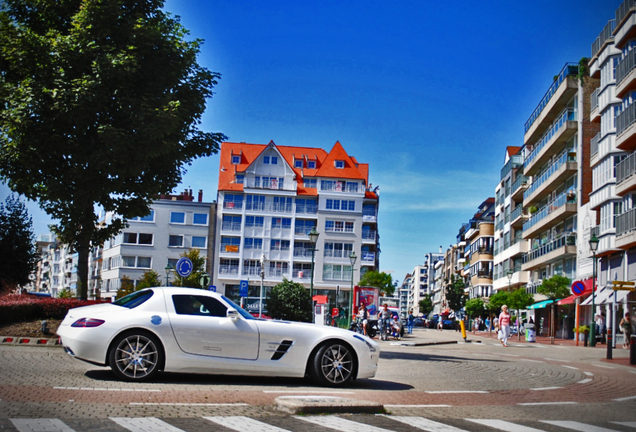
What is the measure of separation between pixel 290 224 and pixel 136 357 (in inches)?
2814

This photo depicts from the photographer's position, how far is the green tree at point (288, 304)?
3981 centimetres

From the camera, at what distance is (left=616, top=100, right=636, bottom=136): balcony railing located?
118ft

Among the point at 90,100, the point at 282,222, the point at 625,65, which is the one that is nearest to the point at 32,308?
the point at 90,100

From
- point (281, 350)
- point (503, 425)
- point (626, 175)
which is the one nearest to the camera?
point (503, 425)

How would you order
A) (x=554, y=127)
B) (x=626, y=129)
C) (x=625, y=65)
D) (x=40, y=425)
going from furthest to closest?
1. (x=554, y=127)
2. (x=625, y=65)
3. (x=626, y=129)
4. (x=40, y=425)

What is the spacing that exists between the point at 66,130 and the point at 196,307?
34.2ft

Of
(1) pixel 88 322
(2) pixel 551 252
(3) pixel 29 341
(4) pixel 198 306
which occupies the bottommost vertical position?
(3) pixel 29 341

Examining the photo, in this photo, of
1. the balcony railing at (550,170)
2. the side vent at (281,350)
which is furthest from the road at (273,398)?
the balcony railing at (550,170)

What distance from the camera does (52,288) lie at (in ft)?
508

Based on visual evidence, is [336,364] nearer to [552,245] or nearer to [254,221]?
[552,245]

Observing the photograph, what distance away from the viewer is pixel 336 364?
10.5 m

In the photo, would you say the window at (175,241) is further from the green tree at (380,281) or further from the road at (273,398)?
the road at (273,398)

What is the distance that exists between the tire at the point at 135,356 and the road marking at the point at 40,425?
10.7 feet

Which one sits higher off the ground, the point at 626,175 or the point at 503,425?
the point at 626,175
